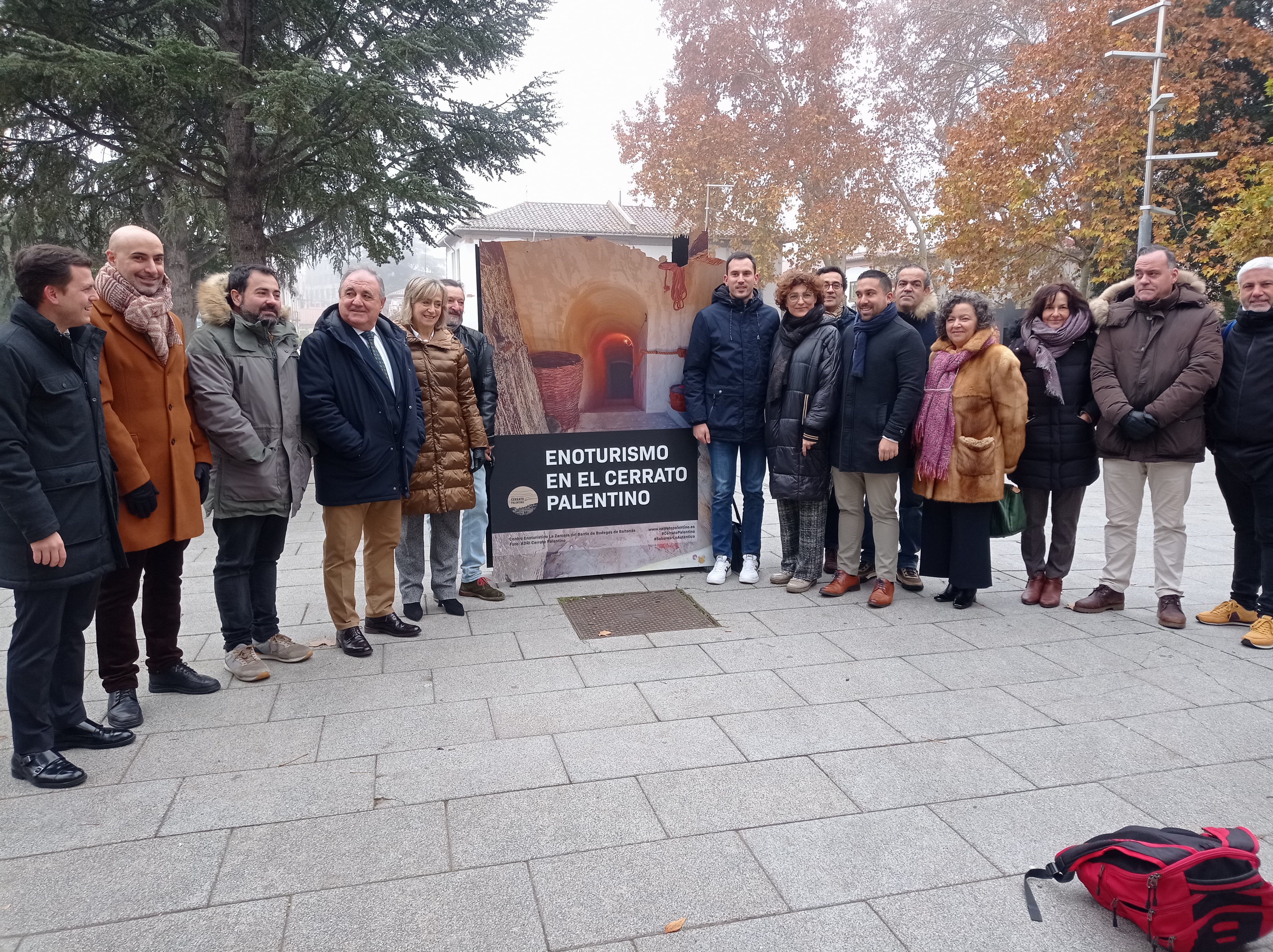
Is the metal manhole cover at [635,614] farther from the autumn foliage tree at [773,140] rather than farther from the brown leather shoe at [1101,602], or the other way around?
the autumn foliage tree at [773,140]

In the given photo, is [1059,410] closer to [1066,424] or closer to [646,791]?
[1066,424]

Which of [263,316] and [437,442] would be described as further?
[437,442]

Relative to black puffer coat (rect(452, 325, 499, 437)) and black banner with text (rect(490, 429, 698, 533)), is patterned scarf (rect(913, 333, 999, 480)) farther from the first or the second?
black puffer coat (rect(452, 325, 499, 437))

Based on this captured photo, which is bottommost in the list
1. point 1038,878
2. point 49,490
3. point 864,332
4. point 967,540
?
point 1038,878

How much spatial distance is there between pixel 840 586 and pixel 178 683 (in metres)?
3.90

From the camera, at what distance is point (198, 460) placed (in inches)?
167

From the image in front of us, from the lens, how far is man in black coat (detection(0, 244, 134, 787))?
3.21 metres

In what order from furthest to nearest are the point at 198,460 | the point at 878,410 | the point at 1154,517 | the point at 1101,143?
1. the point at 1101,143
2. the point at 878,410
3. the point at 1154,517
4. the point at 198,460

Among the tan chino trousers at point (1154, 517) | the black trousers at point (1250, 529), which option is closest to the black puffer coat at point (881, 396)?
the tan chino trousers at point (1154, 517)

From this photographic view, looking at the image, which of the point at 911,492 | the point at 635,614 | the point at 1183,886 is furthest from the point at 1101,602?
the point at 1183,886

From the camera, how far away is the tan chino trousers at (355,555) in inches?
193

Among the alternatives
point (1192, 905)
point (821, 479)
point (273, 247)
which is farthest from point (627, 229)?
point (1192, 905)

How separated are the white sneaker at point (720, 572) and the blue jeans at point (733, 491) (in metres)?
0.05

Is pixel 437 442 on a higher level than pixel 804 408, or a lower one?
lower
